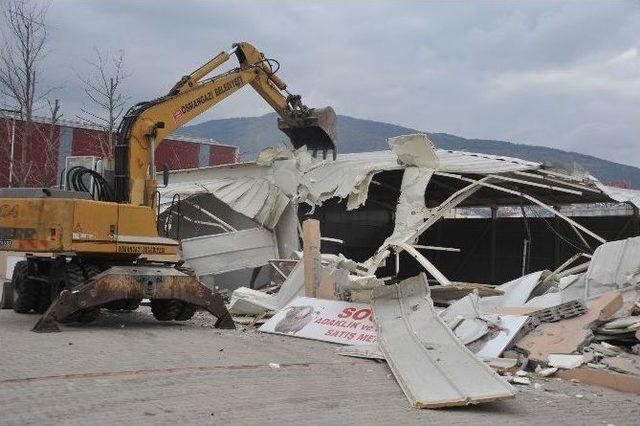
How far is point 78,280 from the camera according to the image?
417 inches

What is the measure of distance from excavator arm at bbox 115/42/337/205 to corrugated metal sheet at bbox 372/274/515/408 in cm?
449

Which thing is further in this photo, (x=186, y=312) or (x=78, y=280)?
(x=186, y=312)

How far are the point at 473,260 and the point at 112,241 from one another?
1472 cm

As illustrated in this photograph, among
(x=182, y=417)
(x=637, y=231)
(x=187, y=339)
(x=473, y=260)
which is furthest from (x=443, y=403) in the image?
(x=473, y=260)

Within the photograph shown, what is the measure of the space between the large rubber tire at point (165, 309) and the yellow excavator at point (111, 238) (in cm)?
2

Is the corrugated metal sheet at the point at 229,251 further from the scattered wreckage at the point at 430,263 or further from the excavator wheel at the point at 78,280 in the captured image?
the excavator wheel at the point at 78,280

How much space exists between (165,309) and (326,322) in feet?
10.1

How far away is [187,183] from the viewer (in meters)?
19.1

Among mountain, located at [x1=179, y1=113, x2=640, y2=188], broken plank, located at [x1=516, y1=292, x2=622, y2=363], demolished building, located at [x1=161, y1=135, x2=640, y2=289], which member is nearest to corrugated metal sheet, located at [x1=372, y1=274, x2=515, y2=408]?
broken plank, located at [x1=516, y1=292, x2=622, y2=363]

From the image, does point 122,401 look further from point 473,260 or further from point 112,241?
point 473,260

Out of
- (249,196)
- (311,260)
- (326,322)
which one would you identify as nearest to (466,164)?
(249,196)

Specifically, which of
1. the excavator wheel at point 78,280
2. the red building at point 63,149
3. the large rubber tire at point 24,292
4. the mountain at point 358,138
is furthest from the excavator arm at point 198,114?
the mountain at point 358,138

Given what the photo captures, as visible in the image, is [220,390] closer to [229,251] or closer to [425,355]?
[425,355]

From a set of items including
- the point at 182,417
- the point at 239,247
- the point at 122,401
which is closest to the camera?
the point at 182,417
